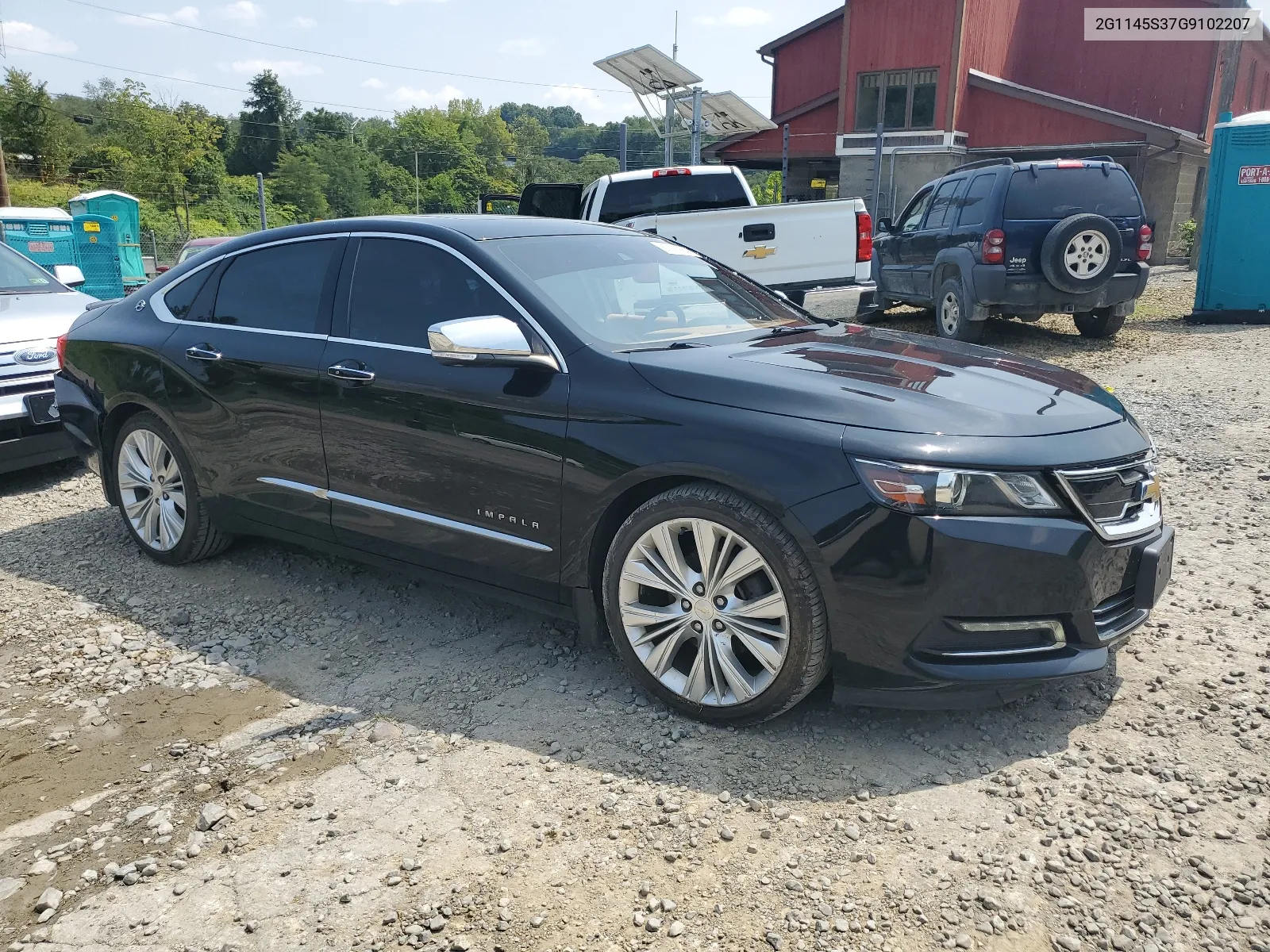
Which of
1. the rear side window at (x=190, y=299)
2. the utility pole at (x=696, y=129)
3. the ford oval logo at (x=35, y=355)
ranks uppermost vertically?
the utility pole at (x=696, y=129)

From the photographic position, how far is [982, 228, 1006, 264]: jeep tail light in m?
9.87


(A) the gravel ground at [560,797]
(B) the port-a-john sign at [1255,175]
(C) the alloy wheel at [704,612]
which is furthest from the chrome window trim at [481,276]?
(B) the port-a-john sign at [1255,175]

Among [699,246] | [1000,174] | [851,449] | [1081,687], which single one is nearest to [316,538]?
[851,449]

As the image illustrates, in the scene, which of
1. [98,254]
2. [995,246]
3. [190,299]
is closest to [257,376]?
[190,299]

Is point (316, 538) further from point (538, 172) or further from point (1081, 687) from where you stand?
point (538, 172)

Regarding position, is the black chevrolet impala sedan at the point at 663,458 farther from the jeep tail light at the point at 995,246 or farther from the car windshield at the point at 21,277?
the jeep tail light at the point at 995,246

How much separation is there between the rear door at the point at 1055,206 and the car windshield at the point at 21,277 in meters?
8.43

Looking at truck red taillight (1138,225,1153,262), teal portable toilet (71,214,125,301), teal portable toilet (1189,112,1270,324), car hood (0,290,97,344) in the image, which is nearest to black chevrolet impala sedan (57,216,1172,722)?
car hood (0,290,97,344)

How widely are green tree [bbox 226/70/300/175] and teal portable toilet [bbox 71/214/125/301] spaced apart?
2910 inches

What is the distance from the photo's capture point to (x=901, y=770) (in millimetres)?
3051

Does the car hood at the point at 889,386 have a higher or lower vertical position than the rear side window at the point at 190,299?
lower

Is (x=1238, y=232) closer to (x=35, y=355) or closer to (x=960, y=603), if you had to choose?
(x=960, y=603)

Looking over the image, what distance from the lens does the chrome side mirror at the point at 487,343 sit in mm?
3459

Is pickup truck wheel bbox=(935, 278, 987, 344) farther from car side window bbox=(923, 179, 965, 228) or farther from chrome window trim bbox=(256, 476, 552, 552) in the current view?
chrome window trim bbox=(256, 476, 552, 552)
